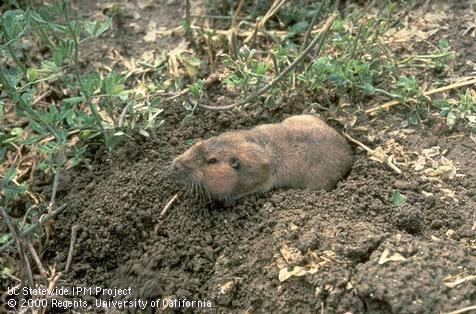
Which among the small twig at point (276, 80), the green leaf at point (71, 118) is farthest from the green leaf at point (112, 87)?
the small twig at point (276, 80)

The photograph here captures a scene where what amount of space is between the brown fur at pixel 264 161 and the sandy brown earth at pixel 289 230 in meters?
0.10

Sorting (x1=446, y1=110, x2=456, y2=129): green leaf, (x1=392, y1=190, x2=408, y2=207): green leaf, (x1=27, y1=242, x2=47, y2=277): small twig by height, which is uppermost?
(x1=446, y1=110, x2=456, y2=129): green leaf

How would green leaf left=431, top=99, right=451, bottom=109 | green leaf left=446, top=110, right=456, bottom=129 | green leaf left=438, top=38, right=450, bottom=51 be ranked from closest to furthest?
green leaf left=446, top=110, right=456, bottom=129 < green leaf left=431, top=99, right=451, bottom=109 < green leaf left=438, top=38, right=450, bottom=51

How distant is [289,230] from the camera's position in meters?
3.87

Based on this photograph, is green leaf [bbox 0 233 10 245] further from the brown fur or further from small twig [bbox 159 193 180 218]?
the brown fur

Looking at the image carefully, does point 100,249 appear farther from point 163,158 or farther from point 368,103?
point 368,103

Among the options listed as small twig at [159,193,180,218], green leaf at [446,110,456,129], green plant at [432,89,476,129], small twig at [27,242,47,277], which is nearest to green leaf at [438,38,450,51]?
green plant at [432,89,476,129]

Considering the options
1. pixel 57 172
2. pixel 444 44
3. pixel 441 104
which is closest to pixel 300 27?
pixel 444 44

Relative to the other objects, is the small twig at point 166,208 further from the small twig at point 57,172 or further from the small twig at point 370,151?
the small twig at point 370,151

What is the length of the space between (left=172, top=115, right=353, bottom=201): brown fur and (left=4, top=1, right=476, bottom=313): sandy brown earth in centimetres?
10

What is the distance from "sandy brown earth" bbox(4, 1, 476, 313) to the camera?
3.50 metres

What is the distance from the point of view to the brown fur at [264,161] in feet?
14.3

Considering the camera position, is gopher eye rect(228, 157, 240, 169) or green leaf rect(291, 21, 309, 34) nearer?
gopher eye rect(228, 157, 240, 169)

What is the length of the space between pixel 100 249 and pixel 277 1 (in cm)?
256
